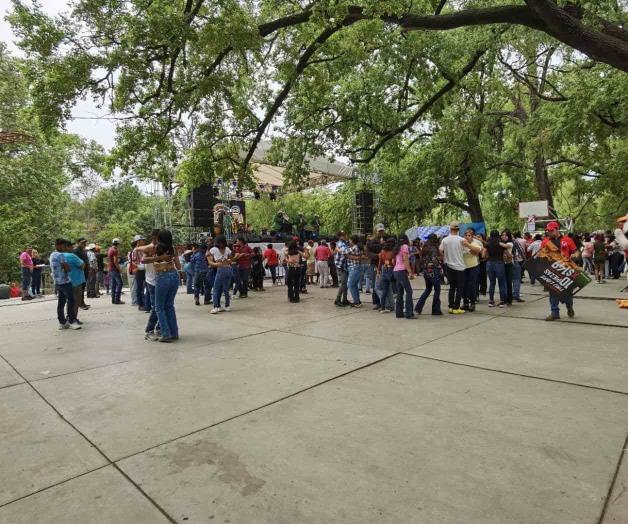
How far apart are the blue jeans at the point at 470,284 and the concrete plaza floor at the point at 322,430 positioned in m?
2.30

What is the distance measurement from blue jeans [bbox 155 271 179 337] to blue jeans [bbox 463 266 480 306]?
5.80 metres

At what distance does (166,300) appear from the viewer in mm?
6270

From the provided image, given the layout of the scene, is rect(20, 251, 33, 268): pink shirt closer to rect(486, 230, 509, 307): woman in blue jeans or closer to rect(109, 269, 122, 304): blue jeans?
rect(109, 269, 122, 304): blue jeans

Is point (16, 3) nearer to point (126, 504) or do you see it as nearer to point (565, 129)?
point (126, 504)

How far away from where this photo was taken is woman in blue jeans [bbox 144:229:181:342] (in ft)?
20.2

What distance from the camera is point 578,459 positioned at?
8.62ft

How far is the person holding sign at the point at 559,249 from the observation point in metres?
7.13

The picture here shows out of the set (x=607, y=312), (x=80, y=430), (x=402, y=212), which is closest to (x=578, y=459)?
(x=80, y=430)

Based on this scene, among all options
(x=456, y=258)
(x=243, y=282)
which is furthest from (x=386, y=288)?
(x=243, y=282)

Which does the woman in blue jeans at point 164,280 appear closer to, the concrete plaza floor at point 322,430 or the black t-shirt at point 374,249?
the concrete plaza floor at point 322,430

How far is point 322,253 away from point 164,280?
8.22m

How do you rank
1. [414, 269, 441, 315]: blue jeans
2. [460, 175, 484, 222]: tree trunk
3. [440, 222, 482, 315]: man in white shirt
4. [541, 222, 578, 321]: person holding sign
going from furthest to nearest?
[460, 175, 484, 222]: tree trunk
[440, 222, 482, 315]: man in white shirt
[414, 269, 441, 315]: blue jeans
[541, 222, 578, 321]: person holding sign

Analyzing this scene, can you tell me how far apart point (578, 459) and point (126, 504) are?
281cm

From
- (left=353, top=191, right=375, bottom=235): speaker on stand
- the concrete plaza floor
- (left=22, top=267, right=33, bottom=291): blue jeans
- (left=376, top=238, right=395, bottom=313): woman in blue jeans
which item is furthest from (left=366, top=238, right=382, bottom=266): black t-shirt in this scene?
(left=353, top=191, right=375, bottom=235): speaker on stand
